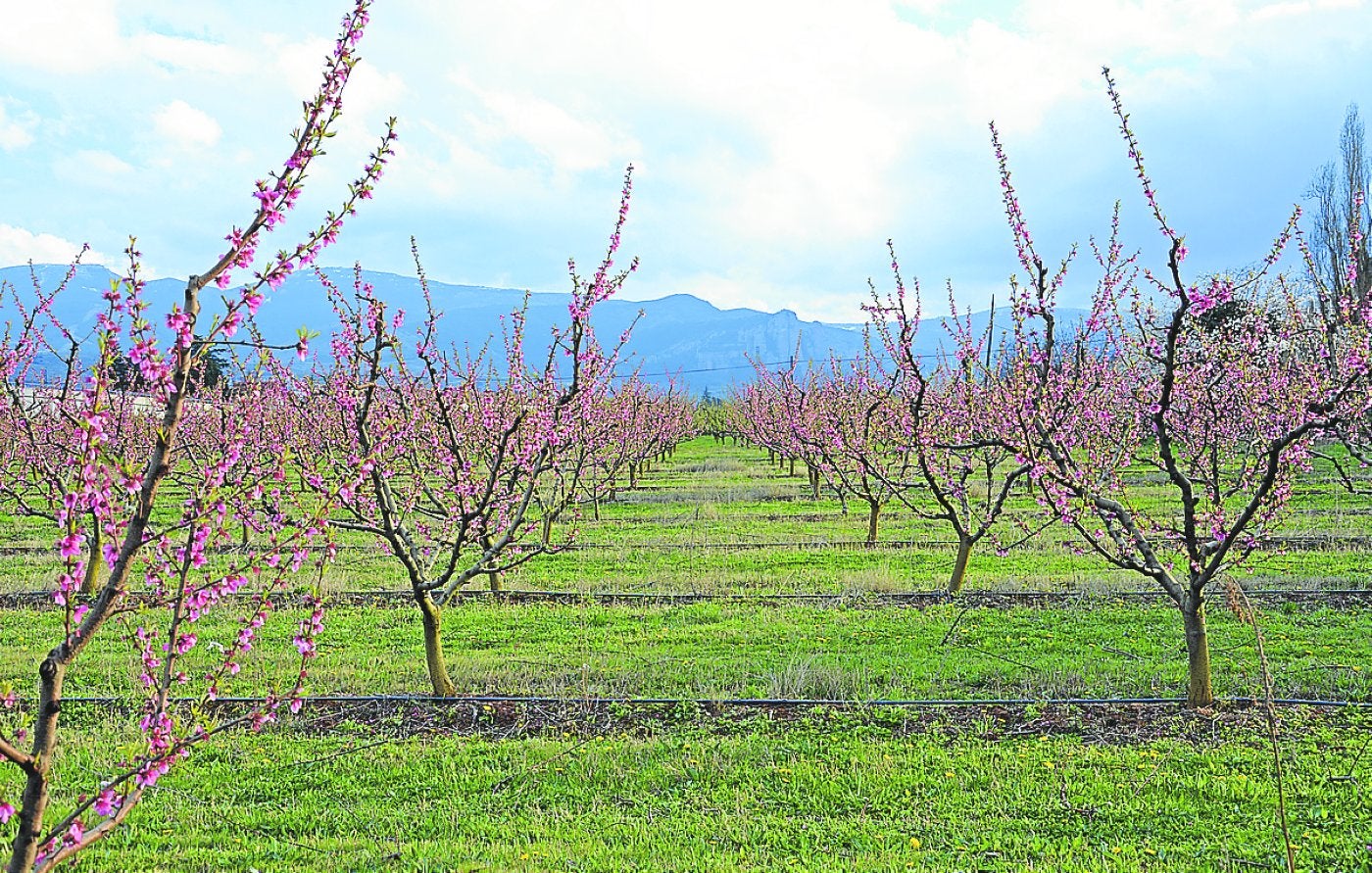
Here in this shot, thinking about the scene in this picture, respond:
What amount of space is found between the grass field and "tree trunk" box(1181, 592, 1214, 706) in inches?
6.6

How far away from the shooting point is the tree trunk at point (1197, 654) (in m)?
5.94

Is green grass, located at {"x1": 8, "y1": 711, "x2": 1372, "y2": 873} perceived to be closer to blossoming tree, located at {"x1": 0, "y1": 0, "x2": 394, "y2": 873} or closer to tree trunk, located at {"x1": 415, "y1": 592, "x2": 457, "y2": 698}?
tree trunk, located at {"x1": 415, "y1": 592, "x2": 457, "y2": 698}

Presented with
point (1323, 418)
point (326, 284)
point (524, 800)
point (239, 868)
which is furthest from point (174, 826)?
point (1323, 418)

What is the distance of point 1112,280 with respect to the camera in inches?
320

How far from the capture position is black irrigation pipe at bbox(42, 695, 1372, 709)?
241 inches

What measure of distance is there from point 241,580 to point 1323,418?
17.4 ft

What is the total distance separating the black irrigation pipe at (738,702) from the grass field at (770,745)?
0.14ft

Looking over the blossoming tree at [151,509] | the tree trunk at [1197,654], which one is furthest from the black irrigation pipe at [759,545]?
the blossoming tree at [151,509]

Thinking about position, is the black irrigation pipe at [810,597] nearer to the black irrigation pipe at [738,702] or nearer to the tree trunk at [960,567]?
the tree trunk at [960,567]

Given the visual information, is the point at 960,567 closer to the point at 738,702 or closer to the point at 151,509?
the point at 738,702

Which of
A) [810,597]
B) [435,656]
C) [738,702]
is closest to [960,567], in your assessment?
[810,597]

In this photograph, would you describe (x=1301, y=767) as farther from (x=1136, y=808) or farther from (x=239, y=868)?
(x=239, y=868)

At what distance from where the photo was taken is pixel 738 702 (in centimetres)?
634

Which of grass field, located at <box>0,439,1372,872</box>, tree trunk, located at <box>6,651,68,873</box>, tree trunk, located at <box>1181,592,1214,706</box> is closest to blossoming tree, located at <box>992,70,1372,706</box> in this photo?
tree trunk, located at <box>1181,592,1214,706</box>
